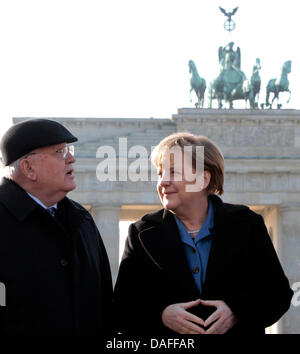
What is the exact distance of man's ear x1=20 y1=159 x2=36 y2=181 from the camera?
6699 mm

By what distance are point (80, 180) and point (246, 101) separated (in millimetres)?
9325

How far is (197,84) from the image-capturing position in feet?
152

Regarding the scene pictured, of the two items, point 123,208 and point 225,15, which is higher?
point 225,15

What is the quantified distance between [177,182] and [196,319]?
3.51 ft

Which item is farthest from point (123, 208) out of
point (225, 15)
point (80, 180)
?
point (225, 15)

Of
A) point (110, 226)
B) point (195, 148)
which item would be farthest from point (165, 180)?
point (110, 226)

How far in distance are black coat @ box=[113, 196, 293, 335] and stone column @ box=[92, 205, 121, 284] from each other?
34.1m

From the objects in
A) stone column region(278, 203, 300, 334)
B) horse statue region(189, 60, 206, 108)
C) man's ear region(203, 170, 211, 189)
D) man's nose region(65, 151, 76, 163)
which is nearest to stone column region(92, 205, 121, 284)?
horse statue region(189, 60, 206, 108)

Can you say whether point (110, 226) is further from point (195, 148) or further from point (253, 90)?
point (195, 148)

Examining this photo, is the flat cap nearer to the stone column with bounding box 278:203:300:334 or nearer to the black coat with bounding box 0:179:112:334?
the black coat with bounding box 0:179:112:334

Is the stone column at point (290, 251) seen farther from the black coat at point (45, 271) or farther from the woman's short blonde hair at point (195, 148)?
the black coat at point (45, 271)

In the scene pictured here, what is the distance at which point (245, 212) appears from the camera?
7062 millimetres

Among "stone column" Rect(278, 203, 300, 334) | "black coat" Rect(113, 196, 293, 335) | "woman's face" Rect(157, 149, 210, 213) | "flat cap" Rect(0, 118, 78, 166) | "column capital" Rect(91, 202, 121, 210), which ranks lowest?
"stone column" Rect(278, 203, 300, 334)
